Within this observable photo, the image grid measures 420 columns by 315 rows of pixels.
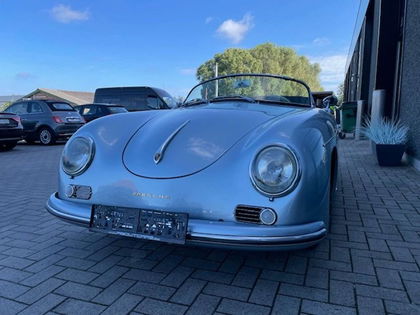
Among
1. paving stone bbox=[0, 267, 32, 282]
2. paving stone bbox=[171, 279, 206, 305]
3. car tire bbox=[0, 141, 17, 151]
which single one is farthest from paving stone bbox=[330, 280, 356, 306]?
car tire bbox=[0, 141, 17, 151]

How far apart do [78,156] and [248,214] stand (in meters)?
1.25

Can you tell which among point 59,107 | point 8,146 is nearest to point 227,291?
point 8,146

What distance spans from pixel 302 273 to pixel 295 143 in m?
0.88

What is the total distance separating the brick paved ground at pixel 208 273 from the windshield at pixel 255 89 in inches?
49.7

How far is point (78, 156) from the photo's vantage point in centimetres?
237

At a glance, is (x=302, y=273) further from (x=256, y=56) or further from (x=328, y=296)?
(x=256, y=56)

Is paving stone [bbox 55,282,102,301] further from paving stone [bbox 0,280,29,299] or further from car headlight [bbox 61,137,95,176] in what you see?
car headlight [bbox 61,137,95,176]

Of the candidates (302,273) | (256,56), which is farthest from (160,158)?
(256,56)

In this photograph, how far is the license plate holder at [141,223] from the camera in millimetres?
1938

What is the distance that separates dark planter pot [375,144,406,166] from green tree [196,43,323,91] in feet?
115

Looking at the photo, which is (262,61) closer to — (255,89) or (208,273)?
(255,89)

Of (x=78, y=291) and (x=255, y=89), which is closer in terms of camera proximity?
(x=78, y=291)

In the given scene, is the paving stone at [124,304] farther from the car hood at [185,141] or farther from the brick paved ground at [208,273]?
the car hood at [185,141]

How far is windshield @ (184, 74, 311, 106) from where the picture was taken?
3418 mm
